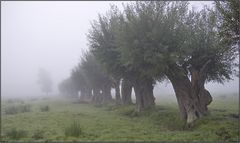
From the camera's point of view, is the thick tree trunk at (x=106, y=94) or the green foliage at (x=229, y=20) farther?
the thick tree trunk at (x=106, y=94)

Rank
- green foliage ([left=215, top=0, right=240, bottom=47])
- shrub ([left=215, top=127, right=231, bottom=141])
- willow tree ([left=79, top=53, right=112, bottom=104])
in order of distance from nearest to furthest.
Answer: green foliage ([left=215, top=0, right=240, bottom=47]) → shrub ([left=215, top=127, right=231, bottom=141]) → willow tree ([left=79, top=53, right=112, bottom=104])

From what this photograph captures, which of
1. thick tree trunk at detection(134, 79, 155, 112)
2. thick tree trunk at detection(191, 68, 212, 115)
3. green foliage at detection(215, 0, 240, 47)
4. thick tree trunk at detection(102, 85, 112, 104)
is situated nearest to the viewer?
green foliage at detection(215, 0, 240, 47)

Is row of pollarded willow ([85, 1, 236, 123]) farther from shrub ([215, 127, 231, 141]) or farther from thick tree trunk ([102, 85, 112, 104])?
thick tree trunk ([102, 85, 112, 104])

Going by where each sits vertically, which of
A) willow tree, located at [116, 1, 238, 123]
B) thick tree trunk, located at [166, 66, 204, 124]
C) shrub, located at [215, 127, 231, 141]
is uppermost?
willow tree, located at [116, 1, 238, 123]

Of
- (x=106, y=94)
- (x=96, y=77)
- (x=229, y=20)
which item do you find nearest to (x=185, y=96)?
(x=229, y=20)

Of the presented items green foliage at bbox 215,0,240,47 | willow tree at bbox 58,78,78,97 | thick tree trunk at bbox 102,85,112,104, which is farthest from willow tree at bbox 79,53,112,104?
willow tree at bbox 58,78,78,97

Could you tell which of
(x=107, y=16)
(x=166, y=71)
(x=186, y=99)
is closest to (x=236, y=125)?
(x=186, y=99)

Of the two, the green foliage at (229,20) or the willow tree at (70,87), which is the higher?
the willow tree at (70,87)

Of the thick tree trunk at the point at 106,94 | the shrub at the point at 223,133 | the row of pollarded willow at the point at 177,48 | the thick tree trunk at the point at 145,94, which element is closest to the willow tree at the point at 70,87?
the thick tree trunk at the point at 106,94

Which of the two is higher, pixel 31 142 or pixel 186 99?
pixel 186 99

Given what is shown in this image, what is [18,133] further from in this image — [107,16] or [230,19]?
[107,16]

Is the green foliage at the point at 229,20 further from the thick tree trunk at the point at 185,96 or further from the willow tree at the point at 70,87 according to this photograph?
the willow tree at the point at 70,87

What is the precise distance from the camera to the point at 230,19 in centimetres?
1978

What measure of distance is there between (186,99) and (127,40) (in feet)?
24.4
